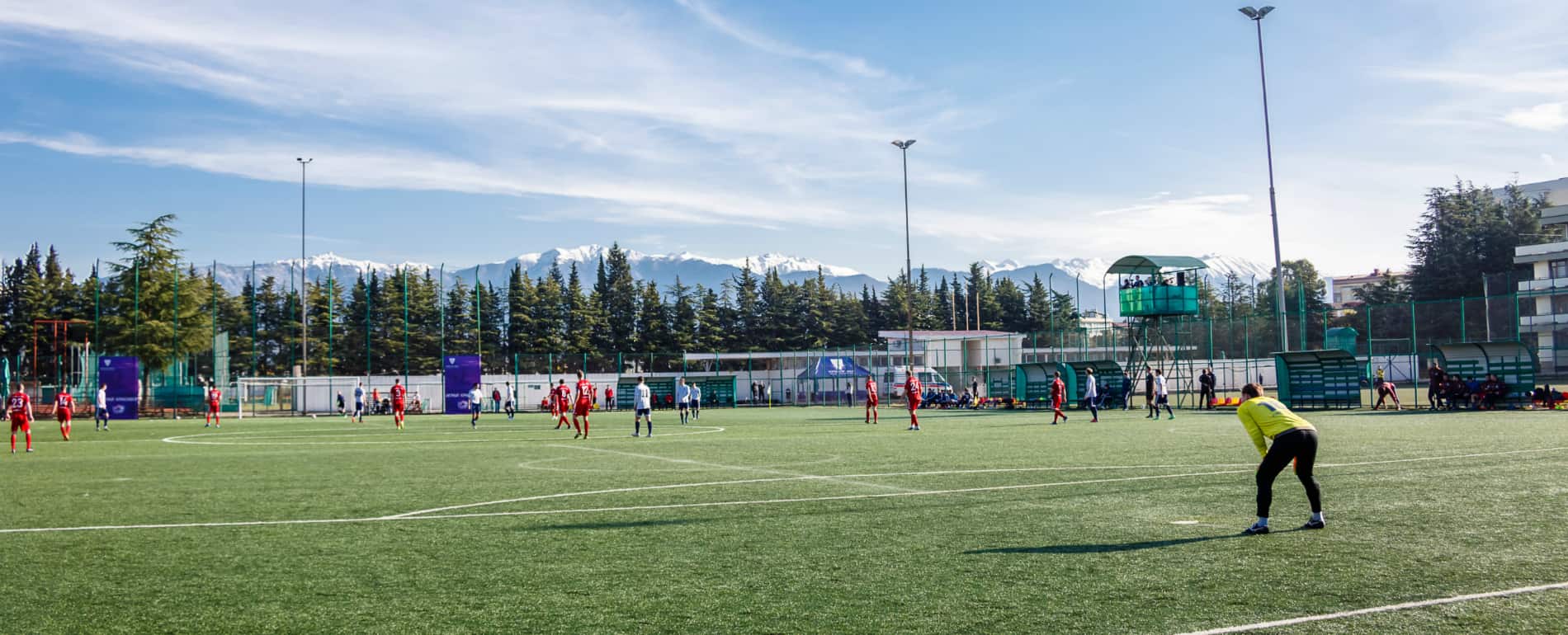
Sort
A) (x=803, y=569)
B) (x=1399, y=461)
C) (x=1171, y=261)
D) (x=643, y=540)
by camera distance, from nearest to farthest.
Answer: (x=803, y=569) < (x=643, y=540) < (x=1399, y=461) < (x=1171, y=261)

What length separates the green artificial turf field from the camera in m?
7.18

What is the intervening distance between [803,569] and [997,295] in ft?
402

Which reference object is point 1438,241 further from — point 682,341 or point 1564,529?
point 1564,529

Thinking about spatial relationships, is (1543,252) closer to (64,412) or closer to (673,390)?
(673,390)

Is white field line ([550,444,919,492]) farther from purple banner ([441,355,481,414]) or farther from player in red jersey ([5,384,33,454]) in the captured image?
purple banner ([441,355,481,414])

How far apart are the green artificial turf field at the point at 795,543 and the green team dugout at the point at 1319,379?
63.0 feet

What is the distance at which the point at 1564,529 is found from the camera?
983 cm


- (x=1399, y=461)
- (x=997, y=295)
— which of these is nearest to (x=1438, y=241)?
(x=997, y=295)

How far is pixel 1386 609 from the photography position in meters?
6.99

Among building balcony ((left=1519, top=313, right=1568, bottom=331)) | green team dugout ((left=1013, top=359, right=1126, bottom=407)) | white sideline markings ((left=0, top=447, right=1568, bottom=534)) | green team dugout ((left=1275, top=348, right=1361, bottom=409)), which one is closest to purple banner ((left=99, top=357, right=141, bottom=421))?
green team dugout ((left=1013, top=359, right=1126, bottom=407))

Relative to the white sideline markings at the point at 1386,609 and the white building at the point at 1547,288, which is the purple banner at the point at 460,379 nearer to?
the white building at the point at 1547,288

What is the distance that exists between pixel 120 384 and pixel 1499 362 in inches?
2215

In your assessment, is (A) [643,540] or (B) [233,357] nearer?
(A) [643,540]

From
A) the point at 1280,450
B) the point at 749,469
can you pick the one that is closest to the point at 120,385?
the point at 749,469
